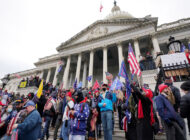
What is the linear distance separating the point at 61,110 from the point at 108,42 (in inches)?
646

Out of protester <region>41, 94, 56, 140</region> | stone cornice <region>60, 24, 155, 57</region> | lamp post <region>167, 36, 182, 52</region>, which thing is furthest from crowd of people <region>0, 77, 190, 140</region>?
stone cornice <region>60, 24, 155, 57</region>

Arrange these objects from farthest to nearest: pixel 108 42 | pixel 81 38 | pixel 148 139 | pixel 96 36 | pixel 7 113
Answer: pixel 81 38, pixel 96 36, pixel 108 42, pixel 7 113, pixel 148 139

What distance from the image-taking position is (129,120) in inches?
140

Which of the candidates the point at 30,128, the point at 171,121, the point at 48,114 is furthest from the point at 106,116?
the point at 48,114

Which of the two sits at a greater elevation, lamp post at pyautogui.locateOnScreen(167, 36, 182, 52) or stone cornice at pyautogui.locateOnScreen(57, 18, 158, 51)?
stone cornice at pyautogui.locateOnScreen(57, 18, 158, 51)

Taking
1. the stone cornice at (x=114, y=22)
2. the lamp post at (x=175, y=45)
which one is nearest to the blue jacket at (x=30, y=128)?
the lamp post at (x=175, y=45)

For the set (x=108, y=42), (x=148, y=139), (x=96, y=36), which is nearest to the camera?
(x=148, y=139)

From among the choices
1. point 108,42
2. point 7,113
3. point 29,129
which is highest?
point 108,42

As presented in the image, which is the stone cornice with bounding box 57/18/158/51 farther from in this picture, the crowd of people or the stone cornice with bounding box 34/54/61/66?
the crowd of people

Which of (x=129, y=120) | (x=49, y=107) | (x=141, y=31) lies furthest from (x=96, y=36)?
(x=129, y=120)

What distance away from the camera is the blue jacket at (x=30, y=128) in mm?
2520

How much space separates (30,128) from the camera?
2.57 m

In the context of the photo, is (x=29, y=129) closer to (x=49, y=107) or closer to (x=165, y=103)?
(x=49, y=107)

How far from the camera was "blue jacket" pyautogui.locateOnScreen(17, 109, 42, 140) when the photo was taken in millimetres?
2520
